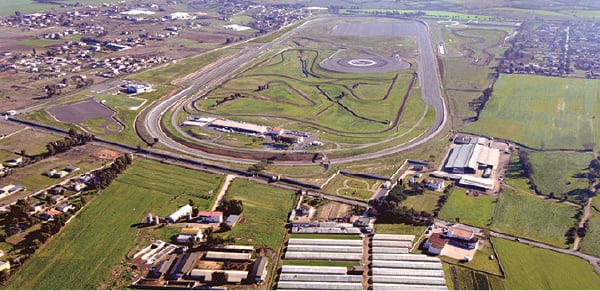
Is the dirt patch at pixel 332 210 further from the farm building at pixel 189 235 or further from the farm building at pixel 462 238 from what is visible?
the farm building at pixel 189 235

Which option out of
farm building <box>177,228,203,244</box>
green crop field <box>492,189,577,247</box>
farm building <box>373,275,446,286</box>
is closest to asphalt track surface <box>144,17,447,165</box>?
farm building <box>177,228,203,244</box>

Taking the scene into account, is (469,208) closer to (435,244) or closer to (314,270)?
(435,244)

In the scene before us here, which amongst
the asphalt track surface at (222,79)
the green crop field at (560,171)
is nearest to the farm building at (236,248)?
the asphalt track surface at (222,79)

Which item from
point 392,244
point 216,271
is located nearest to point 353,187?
point 392,244

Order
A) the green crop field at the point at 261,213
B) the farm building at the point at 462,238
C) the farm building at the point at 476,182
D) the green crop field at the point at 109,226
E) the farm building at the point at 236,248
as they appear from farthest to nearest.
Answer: the farm building at the point at 476,182, the green crop field at the point at 261,213, the farm building at the point at 462,238, the farm building at the point at 236,248, the green crop field at the point at 109,226

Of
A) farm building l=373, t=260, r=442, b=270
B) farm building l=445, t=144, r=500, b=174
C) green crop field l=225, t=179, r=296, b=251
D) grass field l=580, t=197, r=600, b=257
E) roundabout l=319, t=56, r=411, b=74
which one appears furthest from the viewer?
roundabout l=319, t=56, r=411, b=74

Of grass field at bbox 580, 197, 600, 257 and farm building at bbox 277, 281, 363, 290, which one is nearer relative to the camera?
farm building at bbox 277, 281, 363, 290

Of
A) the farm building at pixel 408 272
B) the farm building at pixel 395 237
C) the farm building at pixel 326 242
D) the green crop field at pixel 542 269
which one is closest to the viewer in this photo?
the green crop field at pixel 542 269

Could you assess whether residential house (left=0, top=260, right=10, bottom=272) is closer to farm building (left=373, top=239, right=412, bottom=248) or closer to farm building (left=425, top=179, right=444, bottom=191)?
farm building (left=373, top=239, right=412, bottom=248)

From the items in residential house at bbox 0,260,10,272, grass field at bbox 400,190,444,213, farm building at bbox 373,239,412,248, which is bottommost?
residential house at bbox 0,260,10,272
